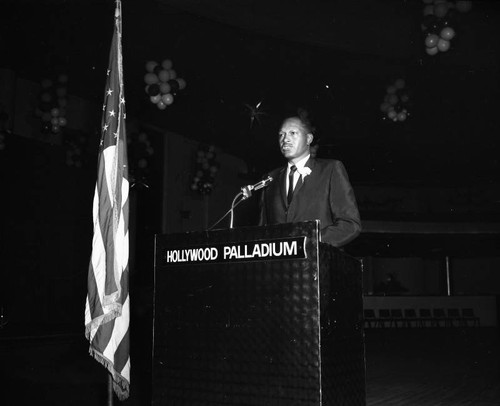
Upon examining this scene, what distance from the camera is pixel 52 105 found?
7375 millimetres

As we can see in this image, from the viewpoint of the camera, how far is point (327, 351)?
1.80 m

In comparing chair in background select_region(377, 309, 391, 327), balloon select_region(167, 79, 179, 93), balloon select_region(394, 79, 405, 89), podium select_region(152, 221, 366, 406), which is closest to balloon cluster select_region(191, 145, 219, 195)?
balloon select_region(167, 79, 179, 93)

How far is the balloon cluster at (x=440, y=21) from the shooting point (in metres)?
5.67

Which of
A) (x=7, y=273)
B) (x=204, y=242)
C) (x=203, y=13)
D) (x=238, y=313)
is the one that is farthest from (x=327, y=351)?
(x=7, y=273)

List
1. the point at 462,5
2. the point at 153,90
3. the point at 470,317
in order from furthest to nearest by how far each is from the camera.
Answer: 1. the point at 470,317
2. the point at 153,90
3. the point at 462,5

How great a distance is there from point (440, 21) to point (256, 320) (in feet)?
16.1

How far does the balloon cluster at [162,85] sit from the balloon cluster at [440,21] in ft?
9.79

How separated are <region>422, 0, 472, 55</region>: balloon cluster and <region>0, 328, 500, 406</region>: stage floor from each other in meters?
3.40

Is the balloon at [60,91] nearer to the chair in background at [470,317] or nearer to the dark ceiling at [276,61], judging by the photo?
the dark ceiling at [276,61]

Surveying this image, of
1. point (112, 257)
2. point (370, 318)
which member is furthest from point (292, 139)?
point (370, 318)

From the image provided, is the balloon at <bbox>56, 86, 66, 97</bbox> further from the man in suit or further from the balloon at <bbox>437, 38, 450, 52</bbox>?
the man in suit

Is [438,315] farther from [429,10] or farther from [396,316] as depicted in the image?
[429,10]

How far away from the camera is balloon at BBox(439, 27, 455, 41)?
571cm

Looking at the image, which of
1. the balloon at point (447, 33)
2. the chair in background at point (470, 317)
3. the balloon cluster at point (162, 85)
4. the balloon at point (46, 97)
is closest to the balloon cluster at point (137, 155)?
the balloon at point (46, 97)
